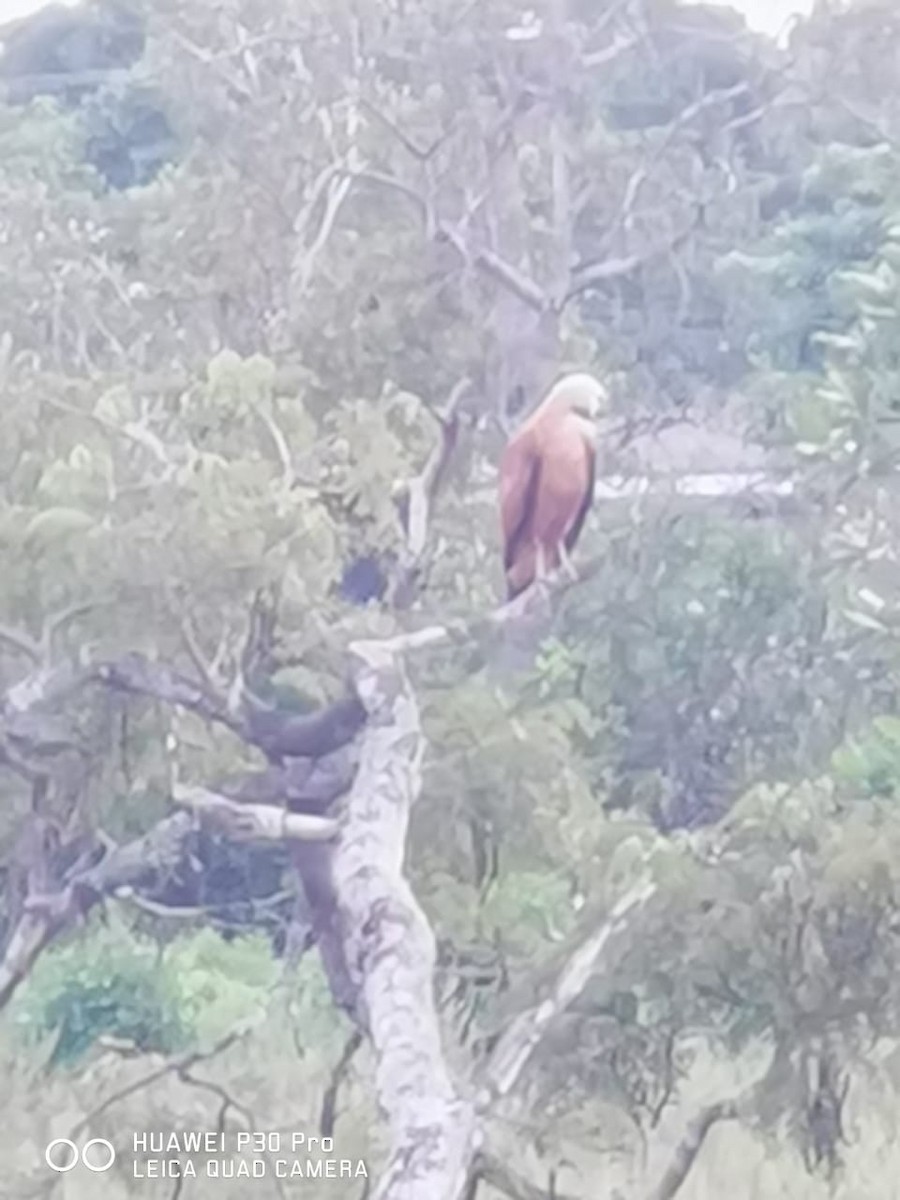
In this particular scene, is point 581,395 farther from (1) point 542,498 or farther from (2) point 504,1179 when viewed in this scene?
(2) point 504,1179

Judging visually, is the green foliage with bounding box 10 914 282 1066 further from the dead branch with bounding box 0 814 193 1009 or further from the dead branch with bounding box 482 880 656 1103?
the dead branch with bounding box 482 880 656 1103

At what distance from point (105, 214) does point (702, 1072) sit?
112 cm

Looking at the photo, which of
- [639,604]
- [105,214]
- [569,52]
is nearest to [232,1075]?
[639,604]

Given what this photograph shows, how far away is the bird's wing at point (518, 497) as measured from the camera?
2.72m

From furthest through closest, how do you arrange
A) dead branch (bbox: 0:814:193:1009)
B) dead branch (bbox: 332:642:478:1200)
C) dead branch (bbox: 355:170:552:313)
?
A: dead branch (bbox: 355:170:552:313) → dead branch (bbox: 0:814:193:1009) → dead branch (bbox: 332:642:478:1200)

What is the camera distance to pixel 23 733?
268 centimetres

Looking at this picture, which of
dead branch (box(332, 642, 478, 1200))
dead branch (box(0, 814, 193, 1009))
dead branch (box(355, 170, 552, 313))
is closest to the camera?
dead branch (box(332, 642, 478, 1200))

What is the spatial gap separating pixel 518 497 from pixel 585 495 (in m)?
0.07

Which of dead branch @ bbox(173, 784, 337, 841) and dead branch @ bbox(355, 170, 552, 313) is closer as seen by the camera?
dead branch @ bbox(173, 784, 337, 841)

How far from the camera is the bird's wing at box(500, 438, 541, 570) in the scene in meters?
2.72

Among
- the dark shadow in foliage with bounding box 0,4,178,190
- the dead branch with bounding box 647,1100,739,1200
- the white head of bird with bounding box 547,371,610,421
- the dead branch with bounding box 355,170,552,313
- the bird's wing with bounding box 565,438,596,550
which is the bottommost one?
the dead branch with bounding box 647,1100,739,1200

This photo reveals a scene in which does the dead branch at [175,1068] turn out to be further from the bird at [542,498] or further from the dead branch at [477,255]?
the dead branch at [477,255]

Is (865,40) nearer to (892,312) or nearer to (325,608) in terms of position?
(892,312)

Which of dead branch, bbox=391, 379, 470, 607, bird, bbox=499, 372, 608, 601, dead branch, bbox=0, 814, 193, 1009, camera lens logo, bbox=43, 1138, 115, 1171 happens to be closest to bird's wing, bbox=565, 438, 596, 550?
bird, bbox=499, 372, 608, 601
